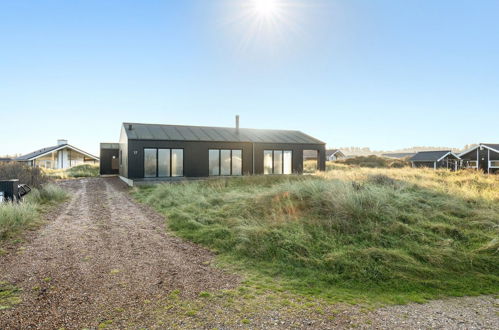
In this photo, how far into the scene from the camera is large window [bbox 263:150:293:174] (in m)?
19.6

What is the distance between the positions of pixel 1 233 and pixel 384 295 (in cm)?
729

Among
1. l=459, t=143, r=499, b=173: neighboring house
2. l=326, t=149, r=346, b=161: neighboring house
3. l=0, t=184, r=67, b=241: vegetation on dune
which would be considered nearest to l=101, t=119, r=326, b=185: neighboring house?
l=0, t=184, r=67, b=241: vegetation on dune

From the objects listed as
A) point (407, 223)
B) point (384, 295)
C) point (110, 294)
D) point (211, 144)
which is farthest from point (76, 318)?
point (211, 144)

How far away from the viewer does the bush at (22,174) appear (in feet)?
37.6

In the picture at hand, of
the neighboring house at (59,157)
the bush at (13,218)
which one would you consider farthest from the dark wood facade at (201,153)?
the neighboring house at (59,157)

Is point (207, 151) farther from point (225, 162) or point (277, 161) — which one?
point (277, 161)

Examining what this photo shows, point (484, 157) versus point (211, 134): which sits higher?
point (211, 134)

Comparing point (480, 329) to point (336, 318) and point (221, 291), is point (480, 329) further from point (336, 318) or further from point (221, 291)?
point (221, 291)

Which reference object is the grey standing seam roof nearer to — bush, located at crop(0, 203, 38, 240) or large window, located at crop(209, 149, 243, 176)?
large window, located at crop(209, 149, 243, 176)

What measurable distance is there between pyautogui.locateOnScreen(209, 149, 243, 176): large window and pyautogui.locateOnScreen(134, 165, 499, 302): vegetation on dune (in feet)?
30.1

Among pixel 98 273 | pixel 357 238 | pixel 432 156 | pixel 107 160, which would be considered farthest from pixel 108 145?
pixel 432 156

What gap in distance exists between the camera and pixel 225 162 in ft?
61.0

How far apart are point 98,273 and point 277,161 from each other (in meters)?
16.3

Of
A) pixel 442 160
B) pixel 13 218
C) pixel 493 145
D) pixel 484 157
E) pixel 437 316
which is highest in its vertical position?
pixel 493 145
